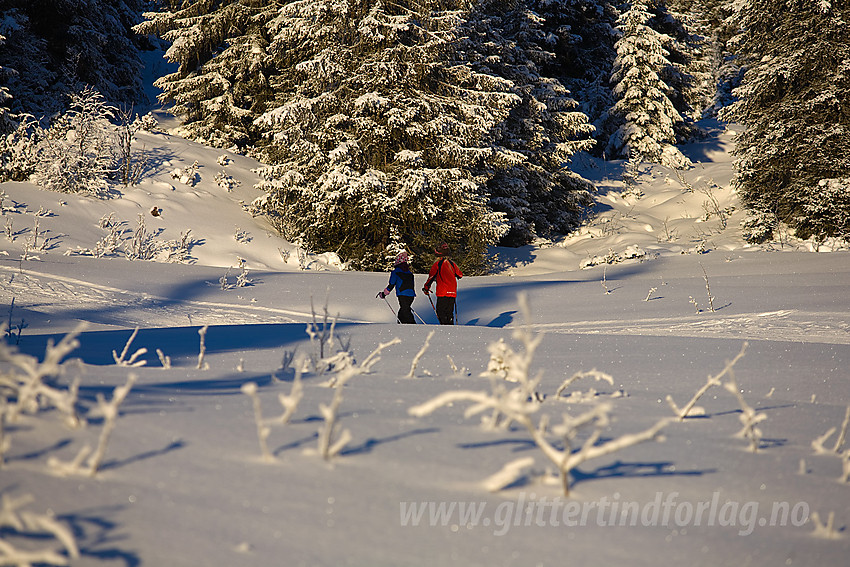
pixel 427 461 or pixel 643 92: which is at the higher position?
pixel 643 92

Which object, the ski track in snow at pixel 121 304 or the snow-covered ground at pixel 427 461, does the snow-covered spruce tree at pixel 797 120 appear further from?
the ski track in snow at pixel 121 304

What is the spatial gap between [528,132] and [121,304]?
46.2ft

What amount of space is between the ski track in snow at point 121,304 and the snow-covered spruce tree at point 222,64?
12.3m

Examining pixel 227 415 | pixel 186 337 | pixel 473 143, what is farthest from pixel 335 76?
pixel 227 415

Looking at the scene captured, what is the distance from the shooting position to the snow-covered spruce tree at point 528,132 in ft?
57.7

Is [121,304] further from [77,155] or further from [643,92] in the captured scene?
[643,92]

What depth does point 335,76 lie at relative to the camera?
13.4 metres

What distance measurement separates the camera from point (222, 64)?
18.5 meters

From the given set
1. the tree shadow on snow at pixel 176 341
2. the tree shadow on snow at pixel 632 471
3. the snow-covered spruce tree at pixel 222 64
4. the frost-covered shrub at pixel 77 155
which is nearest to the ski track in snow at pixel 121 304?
the tree shadow on snow at pixel 176 341

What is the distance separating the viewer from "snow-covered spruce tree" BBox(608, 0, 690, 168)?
24.2 meters

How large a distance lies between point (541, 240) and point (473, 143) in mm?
4907

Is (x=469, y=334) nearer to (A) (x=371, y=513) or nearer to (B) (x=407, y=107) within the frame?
(A) (x=371, y=513)

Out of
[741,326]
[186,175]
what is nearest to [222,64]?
[186,175]

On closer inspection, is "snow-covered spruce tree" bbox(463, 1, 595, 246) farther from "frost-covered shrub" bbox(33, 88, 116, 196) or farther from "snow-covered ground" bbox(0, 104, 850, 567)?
"snow-covered ground" bbox(0, 104, 850, 567)
